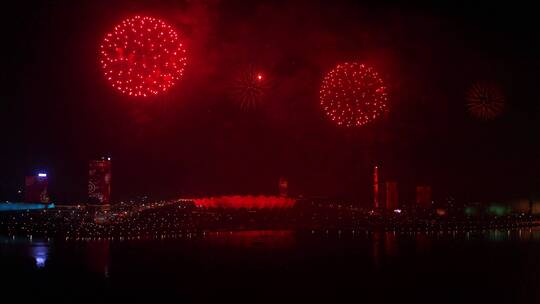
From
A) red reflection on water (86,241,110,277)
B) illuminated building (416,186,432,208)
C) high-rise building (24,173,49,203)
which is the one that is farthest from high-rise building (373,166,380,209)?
high-rise building (24,173,49,203)

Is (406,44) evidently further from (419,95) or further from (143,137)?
(143,137)

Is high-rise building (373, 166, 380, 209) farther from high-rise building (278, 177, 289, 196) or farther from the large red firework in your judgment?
the large red firework

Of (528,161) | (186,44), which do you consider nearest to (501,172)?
(528,161)

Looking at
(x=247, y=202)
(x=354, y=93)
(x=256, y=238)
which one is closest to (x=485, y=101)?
(x=354, y=93)

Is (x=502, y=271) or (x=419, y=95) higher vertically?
(x=419, y=95)

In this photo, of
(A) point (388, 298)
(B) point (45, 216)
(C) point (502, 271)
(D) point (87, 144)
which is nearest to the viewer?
(A) point (388, 298)

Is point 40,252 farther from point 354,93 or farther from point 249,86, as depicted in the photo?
point 249,86
